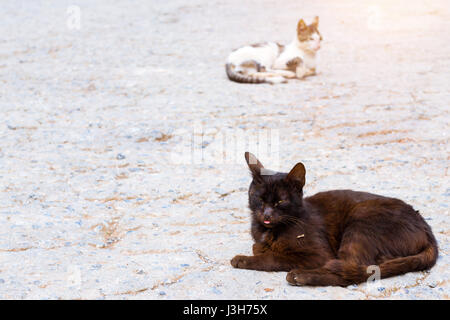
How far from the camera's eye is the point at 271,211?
277 centimetres

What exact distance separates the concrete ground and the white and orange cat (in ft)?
0.89

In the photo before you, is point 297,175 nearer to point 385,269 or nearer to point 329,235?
point 329,235

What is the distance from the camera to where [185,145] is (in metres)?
4.70

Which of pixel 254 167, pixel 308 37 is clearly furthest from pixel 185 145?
pixel 308 37

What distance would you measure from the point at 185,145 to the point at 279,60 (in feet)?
8.89

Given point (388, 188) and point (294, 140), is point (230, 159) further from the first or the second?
point (388, 188)

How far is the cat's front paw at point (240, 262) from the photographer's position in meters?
2.76

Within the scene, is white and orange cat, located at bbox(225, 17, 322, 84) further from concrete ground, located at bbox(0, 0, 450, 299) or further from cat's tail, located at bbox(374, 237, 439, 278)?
cat's tail, located at bbox(374, 237, 439, 278)

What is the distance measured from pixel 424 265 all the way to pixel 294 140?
2.28 metres

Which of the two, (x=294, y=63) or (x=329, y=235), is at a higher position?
(x=294, y=63)

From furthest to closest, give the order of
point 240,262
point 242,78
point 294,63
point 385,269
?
point 294,63
point 242,78
point 240,262
point 385,269

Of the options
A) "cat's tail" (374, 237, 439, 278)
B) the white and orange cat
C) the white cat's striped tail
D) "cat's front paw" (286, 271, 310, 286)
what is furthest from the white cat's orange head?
"cat's front paw" (286, 271, 310, 286)
